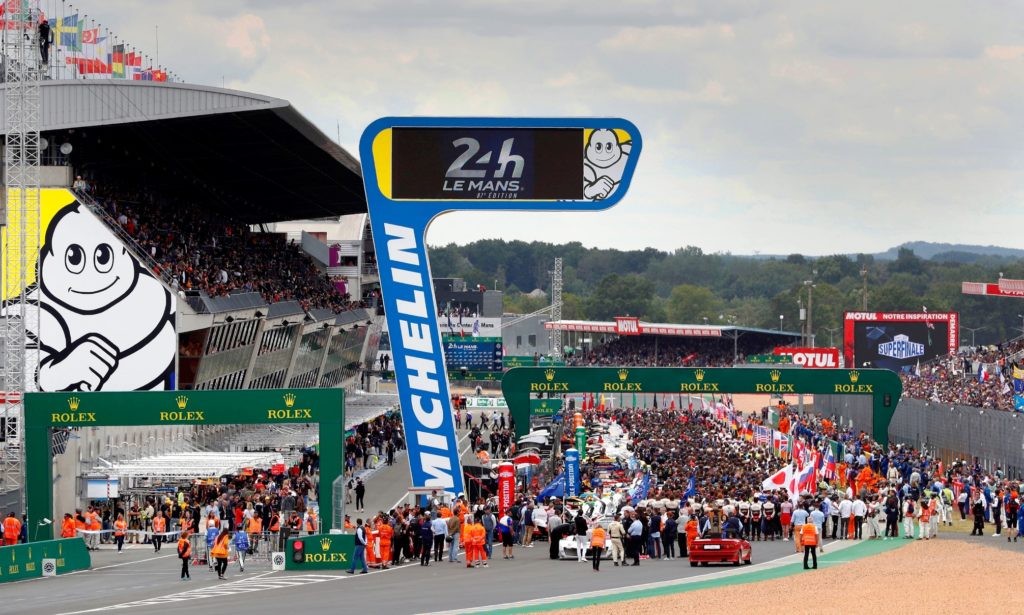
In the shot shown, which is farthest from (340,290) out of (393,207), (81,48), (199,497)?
(393,207)

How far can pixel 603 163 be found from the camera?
35312 mm

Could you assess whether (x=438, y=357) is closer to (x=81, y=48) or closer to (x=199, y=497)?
(x=199, y=497)

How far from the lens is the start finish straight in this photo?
1378 inches

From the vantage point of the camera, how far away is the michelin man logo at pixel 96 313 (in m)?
48.3

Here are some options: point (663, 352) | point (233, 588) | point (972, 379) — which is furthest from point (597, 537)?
point (663, 352)

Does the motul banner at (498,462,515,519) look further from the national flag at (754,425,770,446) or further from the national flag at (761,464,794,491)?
the national flag at (754,425,770,446)

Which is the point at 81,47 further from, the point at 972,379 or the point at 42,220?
the point at 972,379

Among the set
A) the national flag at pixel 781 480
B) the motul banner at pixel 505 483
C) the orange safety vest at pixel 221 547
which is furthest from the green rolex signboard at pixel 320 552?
the national flag at pixel 781 480

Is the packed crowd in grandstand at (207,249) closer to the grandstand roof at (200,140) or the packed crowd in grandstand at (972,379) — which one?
the grandstand roof at (200,140)

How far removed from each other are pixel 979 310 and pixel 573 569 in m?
178

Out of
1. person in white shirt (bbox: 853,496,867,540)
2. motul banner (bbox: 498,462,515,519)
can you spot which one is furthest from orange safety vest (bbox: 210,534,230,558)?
person in white shirt (bbox: 853,496,867,540)

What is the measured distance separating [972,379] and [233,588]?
173 feet

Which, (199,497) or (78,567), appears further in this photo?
(199,497)

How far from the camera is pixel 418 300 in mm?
35031
